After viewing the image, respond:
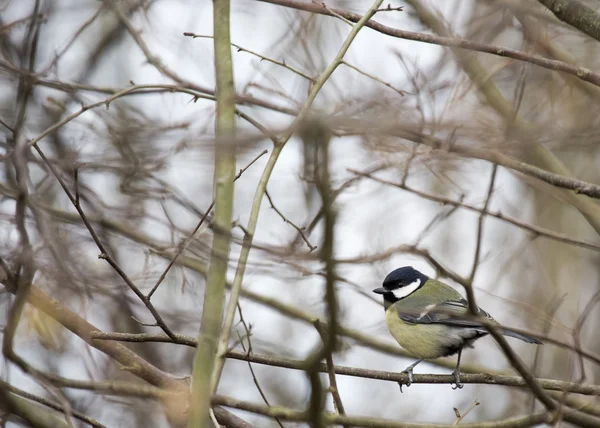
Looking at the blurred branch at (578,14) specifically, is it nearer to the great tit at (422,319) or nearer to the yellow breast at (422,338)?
the great tit at (422,319)

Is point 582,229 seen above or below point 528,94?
above

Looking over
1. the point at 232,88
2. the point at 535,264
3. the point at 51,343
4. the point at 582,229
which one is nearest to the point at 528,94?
the point at 232,88

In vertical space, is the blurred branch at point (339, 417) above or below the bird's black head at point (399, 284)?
below

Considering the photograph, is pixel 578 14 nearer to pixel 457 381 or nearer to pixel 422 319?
pixel 457 381

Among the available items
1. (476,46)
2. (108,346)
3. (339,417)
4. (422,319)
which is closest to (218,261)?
(339,417)

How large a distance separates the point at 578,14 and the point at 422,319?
1797 mm

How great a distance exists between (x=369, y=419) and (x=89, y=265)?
2032 millimetres

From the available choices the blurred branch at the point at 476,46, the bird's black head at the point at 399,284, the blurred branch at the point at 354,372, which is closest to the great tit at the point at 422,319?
the bird's black head at the point at 399,284

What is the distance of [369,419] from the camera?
7.50 ft

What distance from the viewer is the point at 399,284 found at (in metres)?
4.36

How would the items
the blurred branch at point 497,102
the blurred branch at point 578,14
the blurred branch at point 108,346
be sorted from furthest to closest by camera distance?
the blurred branch at point 497,102
the blurred branch at point 578,14
the blurred branch at point 108,346

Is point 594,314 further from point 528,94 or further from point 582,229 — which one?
point 528,94

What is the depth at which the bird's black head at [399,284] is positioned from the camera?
14.2 feet

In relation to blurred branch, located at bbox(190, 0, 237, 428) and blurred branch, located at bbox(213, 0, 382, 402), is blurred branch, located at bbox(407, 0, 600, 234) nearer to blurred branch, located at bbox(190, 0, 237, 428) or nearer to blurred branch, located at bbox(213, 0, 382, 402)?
blurred branch, located at bbox(213, 0, 382, 402)
